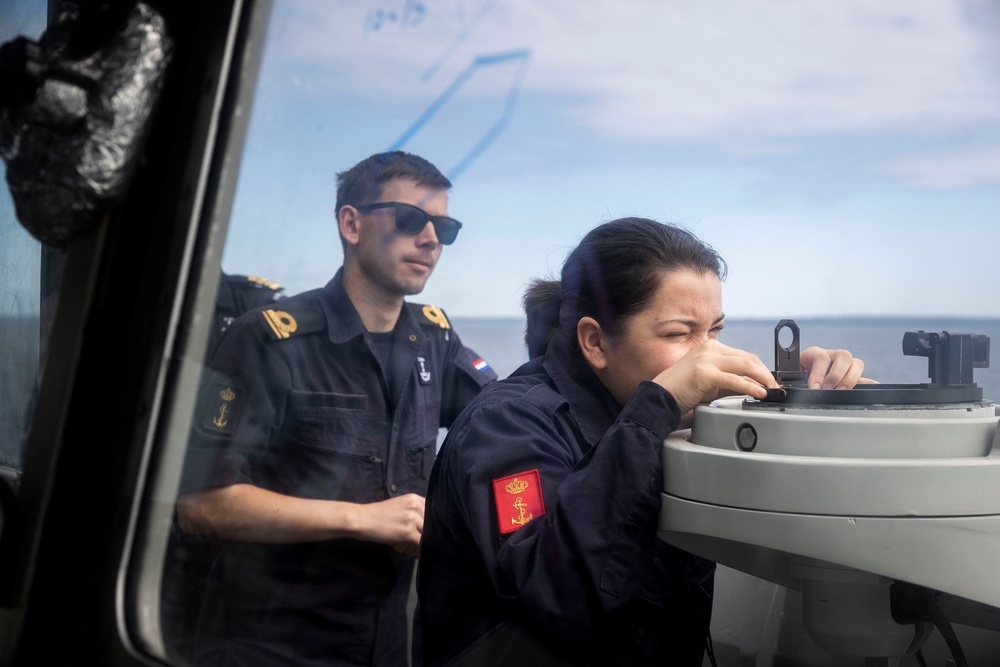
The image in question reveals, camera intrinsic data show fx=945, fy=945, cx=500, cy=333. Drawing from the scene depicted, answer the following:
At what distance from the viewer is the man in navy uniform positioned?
3.65 feet

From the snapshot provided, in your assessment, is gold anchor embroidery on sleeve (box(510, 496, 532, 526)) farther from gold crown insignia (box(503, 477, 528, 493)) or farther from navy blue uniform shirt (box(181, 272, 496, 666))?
navy blue uniform shirt (box(181, 272, 496, 666))

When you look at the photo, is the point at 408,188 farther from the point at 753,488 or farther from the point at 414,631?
Result: the point at 414,631

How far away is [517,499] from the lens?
118 cm

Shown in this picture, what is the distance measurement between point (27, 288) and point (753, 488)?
111 cm

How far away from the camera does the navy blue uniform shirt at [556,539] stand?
108 centimetres

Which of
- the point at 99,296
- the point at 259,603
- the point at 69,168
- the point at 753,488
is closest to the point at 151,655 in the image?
the point at 259,603

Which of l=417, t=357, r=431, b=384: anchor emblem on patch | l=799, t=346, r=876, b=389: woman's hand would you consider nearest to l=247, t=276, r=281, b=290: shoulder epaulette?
l=799, t=346, r=876, b=389: woman's hand

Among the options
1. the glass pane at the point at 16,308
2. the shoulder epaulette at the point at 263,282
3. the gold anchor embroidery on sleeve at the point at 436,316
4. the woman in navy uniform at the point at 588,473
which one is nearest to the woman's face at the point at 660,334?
the woman in navy uniform at the point at 588,473

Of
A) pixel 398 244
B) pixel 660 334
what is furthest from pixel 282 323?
pixel 660 334

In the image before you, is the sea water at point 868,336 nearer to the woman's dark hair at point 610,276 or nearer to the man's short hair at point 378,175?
the woman's dark hair at point 610,276

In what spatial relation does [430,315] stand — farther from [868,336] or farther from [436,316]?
[868,336]

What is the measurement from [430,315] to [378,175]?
0.90 ft

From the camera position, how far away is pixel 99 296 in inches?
39.2

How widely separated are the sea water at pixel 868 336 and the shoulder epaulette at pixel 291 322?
217mm
